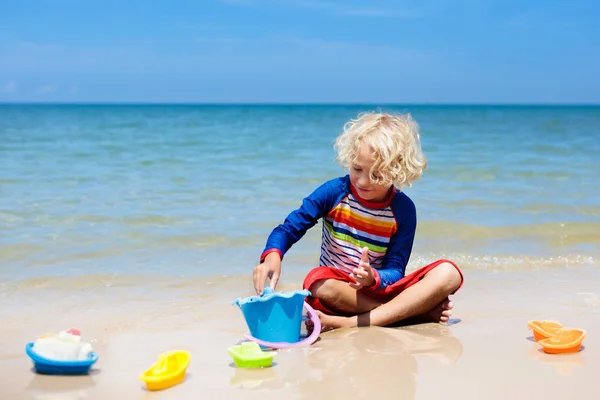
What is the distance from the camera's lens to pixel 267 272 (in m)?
3.02

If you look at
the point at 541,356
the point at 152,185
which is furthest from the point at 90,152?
the point at 541,356

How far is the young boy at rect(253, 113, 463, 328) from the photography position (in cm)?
320

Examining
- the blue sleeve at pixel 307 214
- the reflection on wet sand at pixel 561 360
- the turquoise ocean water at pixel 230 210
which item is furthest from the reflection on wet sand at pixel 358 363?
the turquoise ocean water at pixel 230 210

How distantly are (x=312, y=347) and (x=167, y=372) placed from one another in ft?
2.26

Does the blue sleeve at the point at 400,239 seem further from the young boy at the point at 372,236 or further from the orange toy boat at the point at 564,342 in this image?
the orange toy boat at the point at 564,342

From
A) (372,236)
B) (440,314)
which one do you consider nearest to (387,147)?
(372,236)

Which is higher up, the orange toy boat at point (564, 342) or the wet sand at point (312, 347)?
the orange toy boat at point (564, 342)

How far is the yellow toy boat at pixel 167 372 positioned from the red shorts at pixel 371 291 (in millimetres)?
881

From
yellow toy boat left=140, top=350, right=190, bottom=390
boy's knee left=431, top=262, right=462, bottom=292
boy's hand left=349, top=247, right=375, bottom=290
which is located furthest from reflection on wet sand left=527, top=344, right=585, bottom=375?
yellow toy boat left=140, top=350, right=190, bottom=390

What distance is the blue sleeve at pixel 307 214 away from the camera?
3.29m

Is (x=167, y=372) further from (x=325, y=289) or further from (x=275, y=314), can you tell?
(x=325, y=289)

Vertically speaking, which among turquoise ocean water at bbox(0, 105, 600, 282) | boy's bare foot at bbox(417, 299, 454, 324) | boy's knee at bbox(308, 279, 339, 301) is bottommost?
turquoise ocean water at bbox(0, 105, 600, 282)

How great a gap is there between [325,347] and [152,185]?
5.79 metres

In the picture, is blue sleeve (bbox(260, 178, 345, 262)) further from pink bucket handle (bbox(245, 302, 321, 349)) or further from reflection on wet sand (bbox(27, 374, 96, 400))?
reflection on wet sand (bbox(27, 374, 96, 400))
